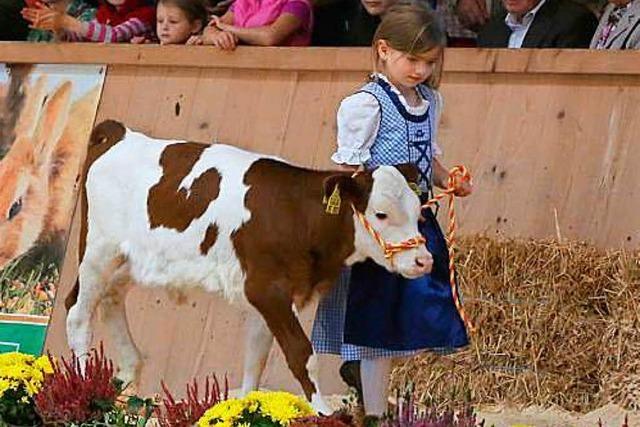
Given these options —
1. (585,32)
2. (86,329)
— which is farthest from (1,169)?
(585,32)

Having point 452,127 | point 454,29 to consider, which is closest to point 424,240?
point 452,127

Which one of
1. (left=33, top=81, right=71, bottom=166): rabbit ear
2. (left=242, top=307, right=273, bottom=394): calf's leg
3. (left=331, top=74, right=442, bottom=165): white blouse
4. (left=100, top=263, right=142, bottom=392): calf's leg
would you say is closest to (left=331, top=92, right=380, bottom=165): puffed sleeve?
(left=331, top=74, right=442, bottom=165): white blouse

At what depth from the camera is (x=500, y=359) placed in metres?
6.79

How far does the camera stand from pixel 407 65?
5824mm

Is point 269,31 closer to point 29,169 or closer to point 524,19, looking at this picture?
point 524,19

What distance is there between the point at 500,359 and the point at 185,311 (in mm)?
1696

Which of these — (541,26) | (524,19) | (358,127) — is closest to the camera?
(358,127)

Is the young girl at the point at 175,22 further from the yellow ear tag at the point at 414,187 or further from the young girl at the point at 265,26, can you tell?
the yellow ear tag at the point at 414,187

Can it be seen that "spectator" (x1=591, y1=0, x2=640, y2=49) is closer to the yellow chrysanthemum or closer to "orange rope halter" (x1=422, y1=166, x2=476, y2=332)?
"orange rope halter" (x1=422, y1=166, x2=476, y2=332)

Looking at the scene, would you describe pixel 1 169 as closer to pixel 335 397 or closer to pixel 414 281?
pixel 335 397

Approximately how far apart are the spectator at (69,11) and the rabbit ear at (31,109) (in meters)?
0.55

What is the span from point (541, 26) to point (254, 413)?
3.51m

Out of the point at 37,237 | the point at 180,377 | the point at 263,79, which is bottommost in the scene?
the point at 180,377

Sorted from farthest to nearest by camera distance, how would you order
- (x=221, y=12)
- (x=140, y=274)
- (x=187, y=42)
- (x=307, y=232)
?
(x=221, y=12), (x=187, y=42), (x=140, y=274), (x=307, y=232)
